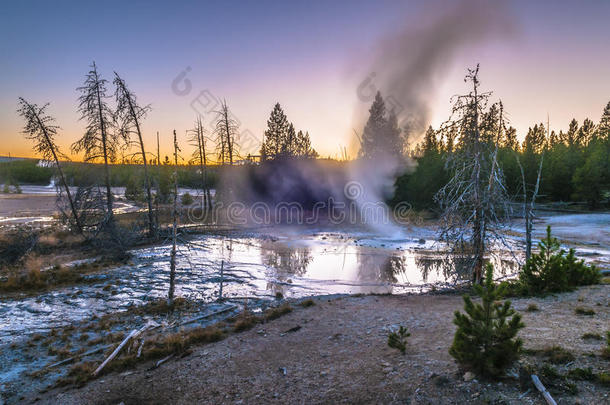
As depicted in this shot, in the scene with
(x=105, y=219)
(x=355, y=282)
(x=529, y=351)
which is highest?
(x=105, y=219)

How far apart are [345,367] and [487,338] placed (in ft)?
11.4

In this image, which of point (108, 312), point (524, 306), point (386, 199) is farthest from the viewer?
point (386, 199)

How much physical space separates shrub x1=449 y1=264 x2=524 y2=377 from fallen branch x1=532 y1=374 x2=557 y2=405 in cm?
46

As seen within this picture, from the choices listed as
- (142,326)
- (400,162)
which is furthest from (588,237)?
(142,326)

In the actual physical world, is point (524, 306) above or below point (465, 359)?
below

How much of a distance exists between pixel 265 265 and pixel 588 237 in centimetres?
2844

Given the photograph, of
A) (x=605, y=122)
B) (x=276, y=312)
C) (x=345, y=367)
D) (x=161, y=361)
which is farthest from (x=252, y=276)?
(x=605, y=122)

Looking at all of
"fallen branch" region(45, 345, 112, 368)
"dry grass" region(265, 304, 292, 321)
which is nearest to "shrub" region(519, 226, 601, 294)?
"dry grass" region(265, 304, 292, 321)

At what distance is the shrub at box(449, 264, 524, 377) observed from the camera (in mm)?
5559

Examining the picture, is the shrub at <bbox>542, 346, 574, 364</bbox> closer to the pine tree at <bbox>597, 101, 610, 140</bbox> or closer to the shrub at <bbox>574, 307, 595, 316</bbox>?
the shrub at <bbox>574, 307, 595, 316</bbox>

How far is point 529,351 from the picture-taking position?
6.64m

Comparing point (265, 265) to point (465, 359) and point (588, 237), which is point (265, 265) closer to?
point (465, 359)

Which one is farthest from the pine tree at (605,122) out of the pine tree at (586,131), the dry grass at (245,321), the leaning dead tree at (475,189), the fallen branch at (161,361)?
the fallen branch at (161,361)

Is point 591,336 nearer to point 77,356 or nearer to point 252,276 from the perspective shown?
point 77,356
